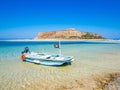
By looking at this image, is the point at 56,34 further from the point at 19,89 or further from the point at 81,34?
the point at 19,89

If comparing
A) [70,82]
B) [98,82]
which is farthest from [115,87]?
[70,82]

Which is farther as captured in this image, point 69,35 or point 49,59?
point 69,35

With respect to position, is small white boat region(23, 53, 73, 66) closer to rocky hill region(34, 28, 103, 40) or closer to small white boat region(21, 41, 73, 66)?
small white boat region(21, 41, 73, 66)

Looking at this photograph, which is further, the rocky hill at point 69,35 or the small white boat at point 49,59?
the rocky hill at point 69,35

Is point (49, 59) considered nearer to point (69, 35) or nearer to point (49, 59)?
point (49, 59)

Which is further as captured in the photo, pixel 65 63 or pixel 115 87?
pixel 65 63

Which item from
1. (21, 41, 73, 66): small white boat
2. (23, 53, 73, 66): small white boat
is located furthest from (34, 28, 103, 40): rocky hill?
(23, 53, 73, 66): small white boat

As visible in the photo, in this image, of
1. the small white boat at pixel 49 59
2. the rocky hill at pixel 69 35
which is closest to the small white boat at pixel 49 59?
the small white boat at pixel 49 59

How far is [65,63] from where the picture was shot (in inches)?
741

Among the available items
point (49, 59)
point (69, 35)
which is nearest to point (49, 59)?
point (49, 59)

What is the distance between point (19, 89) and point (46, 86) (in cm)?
178

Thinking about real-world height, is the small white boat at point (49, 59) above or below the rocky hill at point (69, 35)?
below

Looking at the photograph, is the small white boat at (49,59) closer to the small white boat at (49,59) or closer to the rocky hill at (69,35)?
the small white boat at (49,59)

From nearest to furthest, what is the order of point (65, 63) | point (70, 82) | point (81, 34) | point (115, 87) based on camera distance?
point (115, 87), point (70, 82), point (65, 63), point (81, 34)
